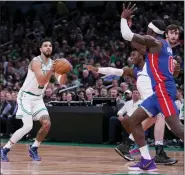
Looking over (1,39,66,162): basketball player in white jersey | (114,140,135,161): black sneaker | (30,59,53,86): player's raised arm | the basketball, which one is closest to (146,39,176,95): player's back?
the basketball

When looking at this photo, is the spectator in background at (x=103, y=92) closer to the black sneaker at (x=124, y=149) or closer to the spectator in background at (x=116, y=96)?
the spectator in background at (x=116, y=96)

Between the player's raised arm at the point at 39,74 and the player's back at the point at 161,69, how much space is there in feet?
7.00

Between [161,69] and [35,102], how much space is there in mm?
2948

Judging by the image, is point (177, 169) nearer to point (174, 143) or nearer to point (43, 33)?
point (174, 143)

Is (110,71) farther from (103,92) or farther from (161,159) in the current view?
(103,92)

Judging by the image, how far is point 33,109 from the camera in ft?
33.7

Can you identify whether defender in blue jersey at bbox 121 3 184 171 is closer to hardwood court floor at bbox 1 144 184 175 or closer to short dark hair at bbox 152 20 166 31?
short dark hair at bbox 152 20 166 31

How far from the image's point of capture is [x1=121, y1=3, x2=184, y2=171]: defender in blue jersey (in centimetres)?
797

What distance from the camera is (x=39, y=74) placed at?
992 cm

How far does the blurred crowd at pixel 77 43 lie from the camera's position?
55.1 feet

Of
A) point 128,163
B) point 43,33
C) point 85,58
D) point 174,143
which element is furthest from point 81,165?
point 43,33

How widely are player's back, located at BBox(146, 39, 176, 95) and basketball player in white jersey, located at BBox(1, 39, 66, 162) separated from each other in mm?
2275

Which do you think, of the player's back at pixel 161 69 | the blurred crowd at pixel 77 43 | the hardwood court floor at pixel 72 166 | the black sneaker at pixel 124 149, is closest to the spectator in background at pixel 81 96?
the blurred crowd at pixel 77 43

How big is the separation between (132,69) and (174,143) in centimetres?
507
